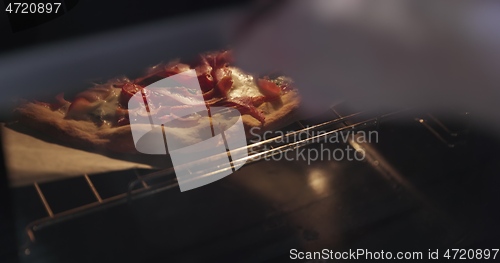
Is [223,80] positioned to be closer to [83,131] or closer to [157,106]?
[157,106]

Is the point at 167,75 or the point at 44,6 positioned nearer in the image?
the point at 44,6

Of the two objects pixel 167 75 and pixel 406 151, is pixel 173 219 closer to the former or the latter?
pixel 167 75

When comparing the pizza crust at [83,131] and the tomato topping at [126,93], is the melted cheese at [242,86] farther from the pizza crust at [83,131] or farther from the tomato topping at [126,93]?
the tomato topping at [126,93]

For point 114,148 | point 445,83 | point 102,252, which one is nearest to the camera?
point 102,252

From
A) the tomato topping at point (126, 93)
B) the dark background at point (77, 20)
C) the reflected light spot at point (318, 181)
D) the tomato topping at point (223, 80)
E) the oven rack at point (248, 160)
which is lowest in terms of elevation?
the reflected light spot at point (318, 181)


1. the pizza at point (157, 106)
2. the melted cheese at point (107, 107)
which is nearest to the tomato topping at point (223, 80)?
the pizza at point (157, 106)

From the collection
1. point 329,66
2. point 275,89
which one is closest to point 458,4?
point 329,66

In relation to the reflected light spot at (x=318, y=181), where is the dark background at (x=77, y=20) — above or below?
above

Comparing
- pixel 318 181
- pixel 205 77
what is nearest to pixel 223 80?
pixel 205 77
